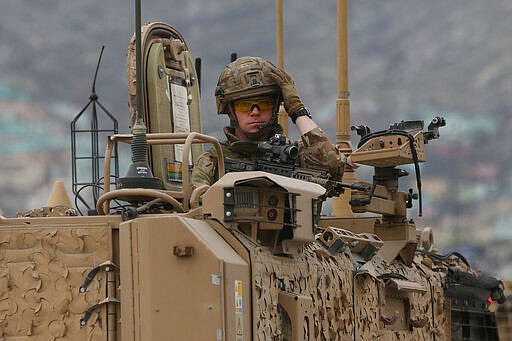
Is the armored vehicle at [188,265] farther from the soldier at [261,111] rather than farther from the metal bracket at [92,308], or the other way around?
the soldier at [261,111]

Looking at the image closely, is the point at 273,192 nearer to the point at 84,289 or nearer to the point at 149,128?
the point at 84,289

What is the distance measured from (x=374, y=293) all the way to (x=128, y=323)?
3825mm

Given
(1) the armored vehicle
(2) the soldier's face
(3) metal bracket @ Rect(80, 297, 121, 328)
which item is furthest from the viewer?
(2) the soldier's face

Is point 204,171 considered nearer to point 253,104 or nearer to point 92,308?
point 253,104

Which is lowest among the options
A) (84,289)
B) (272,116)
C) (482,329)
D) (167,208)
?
(482,329)

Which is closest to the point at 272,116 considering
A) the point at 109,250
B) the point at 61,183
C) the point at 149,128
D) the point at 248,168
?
the point at 248,168

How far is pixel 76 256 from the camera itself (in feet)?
27.5

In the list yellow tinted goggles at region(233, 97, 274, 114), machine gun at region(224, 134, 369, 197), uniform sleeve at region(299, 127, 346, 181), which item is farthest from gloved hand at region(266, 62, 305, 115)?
machine gun at region(224, 134, 369, 197)

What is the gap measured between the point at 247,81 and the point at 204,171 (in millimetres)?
1027

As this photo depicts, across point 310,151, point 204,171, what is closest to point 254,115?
point 310,151

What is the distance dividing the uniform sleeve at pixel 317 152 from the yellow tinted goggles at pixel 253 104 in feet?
1.49

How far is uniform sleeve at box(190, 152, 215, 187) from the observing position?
34.6 ft

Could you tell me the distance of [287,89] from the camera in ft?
36.4

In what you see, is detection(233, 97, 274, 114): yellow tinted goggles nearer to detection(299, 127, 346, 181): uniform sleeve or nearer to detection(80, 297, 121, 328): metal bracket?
detection(299, 127, 346, 181): uniform sleeve
